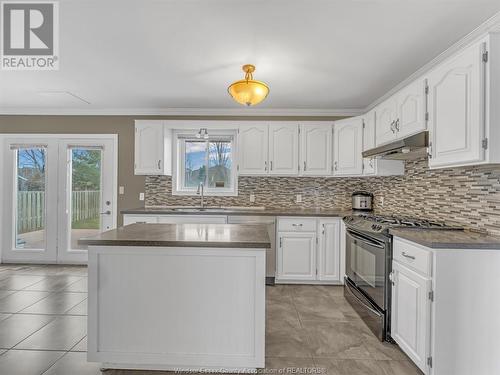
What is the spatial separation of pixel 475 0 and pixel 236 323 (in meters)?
2.54

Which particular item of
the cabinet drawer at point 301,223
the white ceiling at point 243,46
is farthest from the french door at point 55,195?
the cabinet drawer at point 301,223

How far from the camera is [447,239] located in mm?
1829

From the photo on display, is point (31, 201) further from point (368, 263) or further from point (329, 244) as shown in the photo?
point (368, 263)

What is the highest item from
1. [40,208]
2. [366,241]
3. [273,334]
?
[40,208]

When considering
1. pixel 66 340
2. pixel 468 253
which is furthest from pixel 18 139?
pixel 468 253

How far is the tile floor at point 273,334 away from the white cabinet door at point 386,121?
1803mm

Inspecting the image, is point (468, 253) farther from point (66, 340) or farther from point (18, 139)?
point (18, 139)

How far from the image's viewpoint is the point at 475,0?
181 centimetres

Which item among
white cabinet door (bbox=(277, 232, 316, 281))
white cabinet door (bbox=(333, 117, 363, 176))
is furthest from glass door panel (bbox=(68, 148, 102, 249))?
white cabinet door (bbox=(333, 117, 363, 176))

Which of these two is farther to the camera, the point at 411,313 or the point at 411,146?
the point at 411,146

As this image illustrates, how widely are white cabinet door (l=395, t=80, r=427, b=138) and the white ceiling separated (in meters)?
0.35

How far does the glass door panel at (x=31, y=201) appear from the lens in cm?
445

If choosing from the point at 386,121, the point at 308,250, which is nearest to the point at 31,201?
the point at 308,250

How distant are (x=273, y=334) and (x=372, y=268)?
104 centimetres
